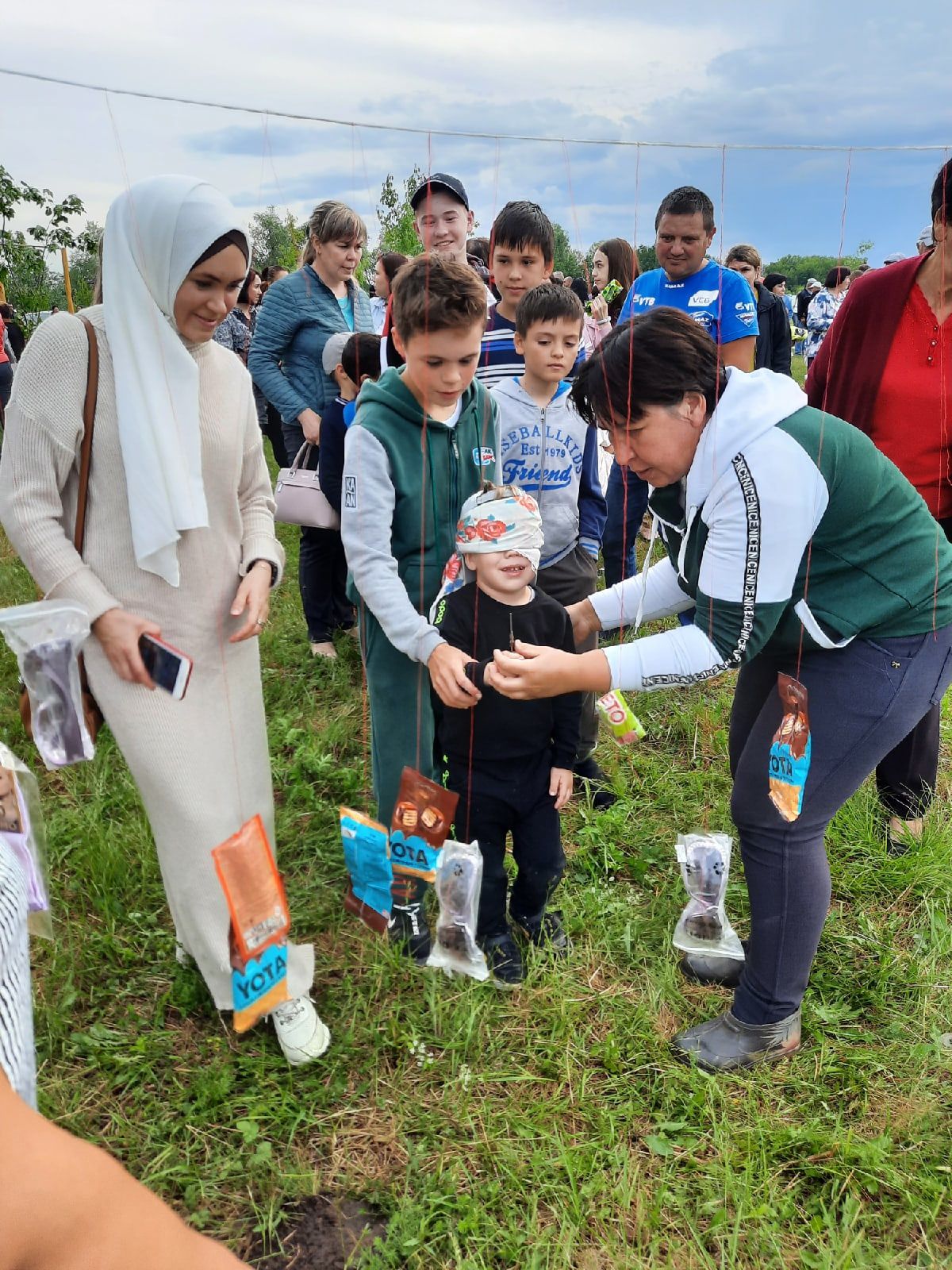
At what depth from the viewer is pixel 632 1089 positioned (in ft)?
6.61

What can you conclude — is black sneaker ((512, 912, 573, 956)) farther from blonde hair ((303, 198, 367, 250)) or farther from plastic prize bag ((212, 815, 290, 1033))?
blonde hair ((303, 198, 367, 250))

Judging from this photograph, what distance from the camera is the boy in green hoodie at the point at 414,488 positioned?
201 cm

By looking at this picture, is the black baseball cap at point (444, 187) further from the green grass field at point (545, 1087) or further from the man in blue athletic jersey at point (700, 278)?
the green grass field at point (545, 1087)

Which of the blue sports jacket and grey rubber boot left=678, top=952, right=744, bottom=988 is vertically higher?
the blue sports jacket

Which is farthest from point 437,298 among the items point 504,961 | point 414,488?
point 504,961

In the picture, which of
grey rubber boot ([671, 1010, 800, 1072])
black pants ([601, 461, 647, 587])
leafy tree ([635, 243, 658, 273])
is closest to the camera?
grey rubber boot ([671, 1010, 800, 1072])

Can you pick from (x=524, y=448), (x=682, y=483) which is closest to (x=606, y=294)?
(x=524, y=448)

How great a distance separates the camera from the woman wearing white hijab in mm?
1628

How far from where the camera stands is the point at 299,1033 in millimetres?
2061

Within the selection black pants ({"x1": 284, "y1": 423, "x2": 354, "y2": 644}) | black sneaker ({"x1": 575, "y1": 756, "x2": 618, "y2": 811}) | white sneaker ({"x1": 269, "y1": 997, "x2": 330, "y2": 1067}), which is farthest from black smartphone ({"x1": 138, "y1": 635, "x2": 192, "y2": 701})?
black pants ({"x1": 284, "y1": 423, "x2": 354, "y2": 644})

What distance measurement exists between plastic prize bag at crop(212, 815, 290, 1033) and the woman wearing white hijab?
144mm

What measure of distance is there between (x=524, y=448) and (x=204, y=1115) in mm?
2004

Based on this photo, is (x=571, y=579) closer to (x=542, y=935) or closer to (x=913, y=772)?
(x=542, y=935)

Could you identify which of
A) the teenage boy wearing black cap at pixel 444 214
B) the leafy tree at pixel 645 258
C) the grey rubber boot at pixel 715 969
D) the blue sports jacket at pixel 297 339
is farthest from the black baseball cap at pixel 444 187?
the leafy tree at pixel 645 258
